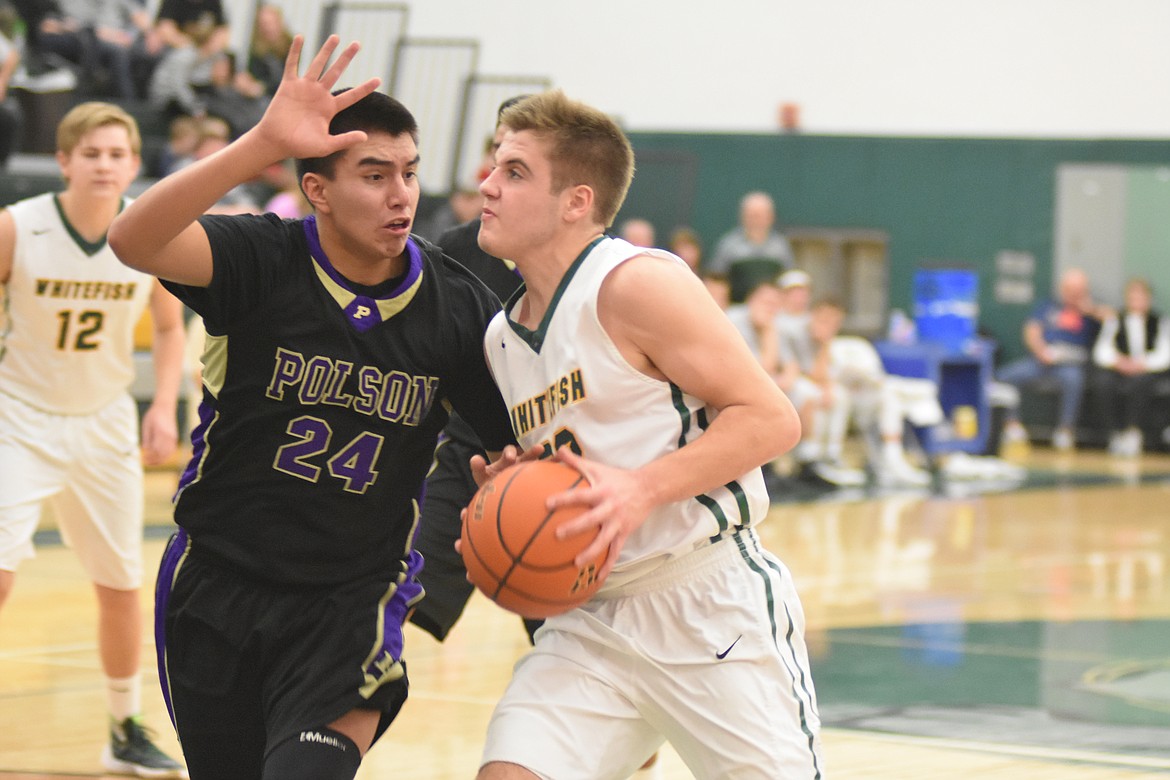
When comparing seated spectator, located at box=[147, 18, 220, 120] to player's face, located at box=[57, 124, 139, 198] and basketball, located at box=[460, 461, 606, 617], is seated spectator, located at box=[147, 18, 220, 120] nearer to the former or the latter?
player's face, located at box=[57, 124, 139, 198]

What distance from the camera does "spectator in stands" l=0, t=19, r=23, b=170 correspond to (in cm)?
1237

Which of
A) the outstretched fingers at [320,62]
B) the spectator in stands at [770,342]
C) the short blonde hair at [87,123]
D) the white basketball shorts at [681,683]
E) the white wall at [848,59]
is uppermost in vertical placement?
the white wall at [848,59]

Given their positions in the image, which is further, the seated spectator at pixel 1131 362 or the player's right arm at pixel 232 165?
the seated spectator at pixel 1131 362

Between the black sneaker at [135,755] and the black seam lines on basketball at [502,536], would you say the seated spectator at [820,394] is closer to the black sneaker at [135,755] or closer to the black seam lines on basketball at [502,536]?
the black sneaker at [135,755]

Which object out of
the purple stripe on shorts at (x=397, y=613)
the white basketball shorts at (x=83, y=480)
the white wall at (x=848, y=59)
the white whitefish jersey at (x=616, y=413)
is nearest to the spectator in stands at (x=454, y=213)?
the white wall at (x=848, y=59)

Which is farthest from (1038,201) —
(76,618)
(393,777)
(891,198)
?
(393,777)

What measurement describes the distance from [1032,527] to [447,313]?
840 centimetres

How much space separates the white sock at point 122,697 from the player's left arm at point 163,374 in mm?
702

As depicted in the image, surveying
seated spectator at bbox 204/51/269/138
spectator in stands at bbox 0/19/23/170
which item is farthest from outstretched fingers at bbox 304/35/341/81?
seated spectator at bbox 204/51/269/138

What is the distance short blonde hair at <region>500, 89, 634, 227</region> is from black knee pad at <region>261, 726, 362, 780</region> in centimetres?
117

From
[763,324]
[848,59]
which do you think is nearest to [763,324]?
[763,324]

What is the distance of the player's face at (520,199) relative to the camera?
125 inches

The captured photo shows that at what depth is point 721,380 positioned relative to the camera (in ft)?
9.90

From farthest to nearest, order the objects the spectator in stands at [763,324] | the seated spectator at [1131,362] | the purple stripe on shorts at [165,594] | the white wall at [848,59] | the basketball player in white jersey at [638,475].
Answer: the white wall at [848,59] → the seated spectator at [1131,362] → the spectator in stands at [763,324] → the purple stripe on shorts at [165,594] → the basketball player in white jersey at [638,475]
